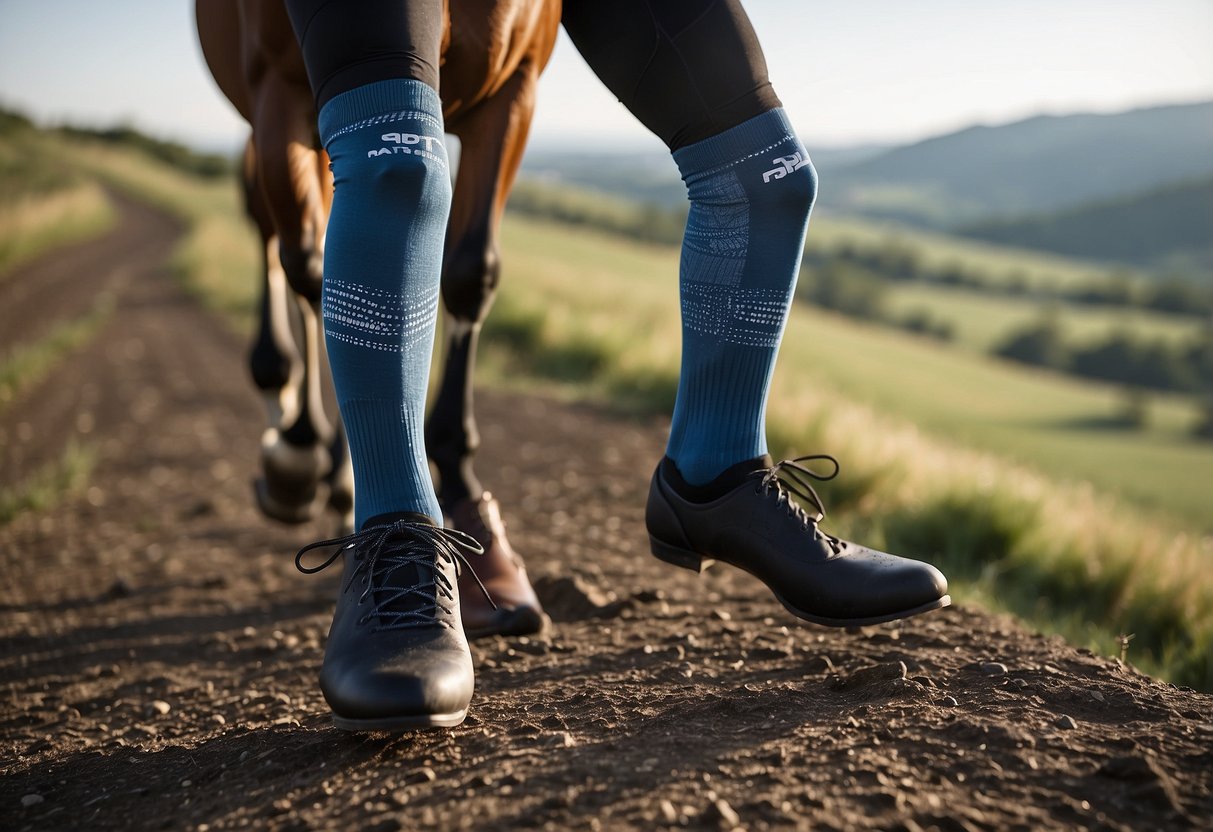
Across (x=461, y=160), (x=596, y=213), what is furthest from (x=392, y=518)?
(x=596, y=213)

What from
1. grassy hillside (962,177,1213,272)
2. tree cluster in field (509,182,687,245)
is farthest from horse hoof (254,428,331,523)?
grassy hillside (962,177,1213,272)

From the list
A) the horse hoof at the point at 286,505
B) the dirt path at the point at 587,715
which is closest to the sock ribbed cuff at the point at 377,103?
the dirt path at the point at 587,715

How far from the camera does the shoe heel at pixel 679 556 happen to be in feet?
6.15

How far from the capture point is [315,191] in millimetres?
2543

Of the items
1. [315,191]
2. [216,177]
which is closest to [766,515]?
[315,191]

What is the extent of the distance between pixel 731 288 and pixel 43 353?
24.1 feet

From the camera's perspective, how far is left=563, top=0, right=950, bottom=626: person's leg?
66.9 inches

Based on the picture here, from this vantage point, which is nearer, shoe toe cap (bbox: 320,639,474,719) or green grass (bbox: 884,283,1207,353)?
shoe toe cap (bbox: 320,639,474,719)

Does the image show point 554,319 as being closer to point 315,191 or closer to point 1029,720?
point 315,191

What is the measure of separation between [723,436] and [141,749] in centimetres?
120

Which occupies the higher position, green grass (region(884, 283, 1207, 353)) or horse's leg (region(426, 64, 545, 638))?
green grass (region(884, 283, 1207, 353))

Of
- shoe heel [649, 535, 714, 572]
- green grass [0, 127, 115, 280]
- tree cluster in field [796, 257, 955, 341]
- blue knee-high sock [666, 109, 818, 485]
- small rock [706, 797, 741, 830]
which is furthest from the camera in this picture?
tree cluster in field [796, 257, 955, 341]

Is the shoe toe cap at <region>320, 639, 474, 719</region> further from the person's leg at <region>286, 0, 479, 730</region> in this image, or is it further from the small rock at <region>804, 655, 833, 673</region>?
the small rock at <region>804, 655, 833, 673</region>

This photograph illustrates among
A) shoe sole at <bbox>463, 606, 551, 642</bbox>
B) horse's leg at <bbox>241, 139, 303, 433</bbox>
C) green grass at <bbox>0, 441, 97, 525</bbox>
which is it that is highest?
horse's leg at <bbox>241, 139, 303, 433</bbox>
